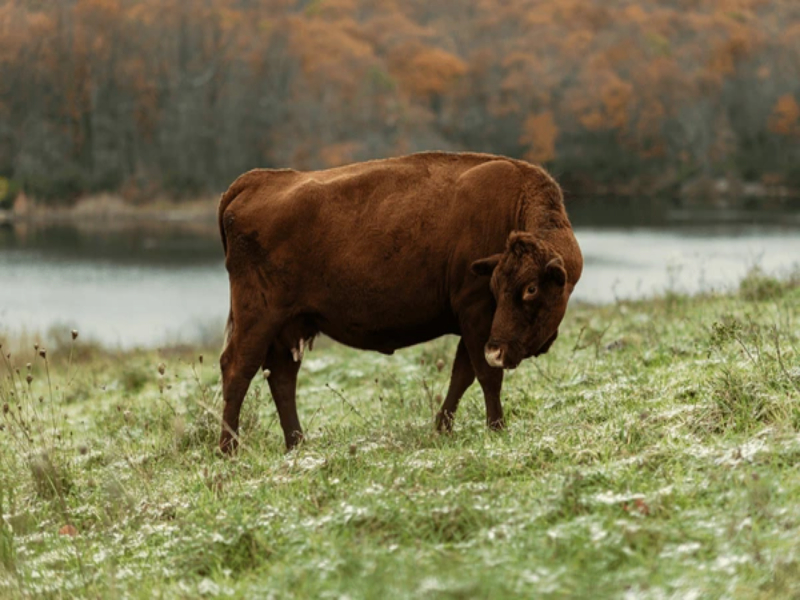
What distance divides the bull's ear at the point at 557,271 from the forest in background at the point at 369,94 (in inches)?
2930

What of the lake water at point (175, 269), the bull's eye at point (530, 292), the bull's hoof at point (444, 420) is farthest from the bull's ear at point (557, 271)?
the lake water at point (175, 269)

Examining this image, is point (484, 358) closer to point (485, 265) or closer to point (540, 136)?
point (485, 265)

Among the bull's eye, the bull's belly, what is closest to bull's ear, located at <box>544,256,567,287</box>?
the bull's eye

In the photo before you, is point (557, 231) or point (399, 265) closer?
point (557, 231)

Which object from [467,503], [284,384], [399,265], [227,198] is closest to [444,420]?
[399,265]

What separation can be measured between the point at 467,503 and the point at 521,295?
222 centimetres

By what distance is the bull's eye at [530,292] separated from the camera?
675 cm

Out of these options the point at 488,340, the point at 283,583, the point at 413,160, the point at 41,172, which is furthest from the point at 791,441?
the point at 41,172

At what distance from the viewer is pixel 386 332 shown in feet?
25.5

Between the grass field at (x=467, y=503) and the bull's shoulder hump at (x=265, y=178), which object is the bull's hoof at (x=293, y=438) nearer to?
the grass field at (x=467, y=503)

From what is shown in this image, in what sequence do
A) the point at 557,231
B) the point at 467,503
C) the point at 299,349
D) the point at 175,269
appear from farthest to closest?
1. the point at 175,269
2. the point at 299,349
3. the point at 557,231
4. the point at 467,503

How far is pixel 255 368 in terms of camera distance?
8.12 meters

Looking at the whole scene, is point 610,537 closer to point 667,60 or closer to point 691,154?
point 691,154

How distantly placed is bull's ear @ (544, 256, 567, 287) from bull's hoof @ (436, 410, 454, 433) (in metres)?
1.44
